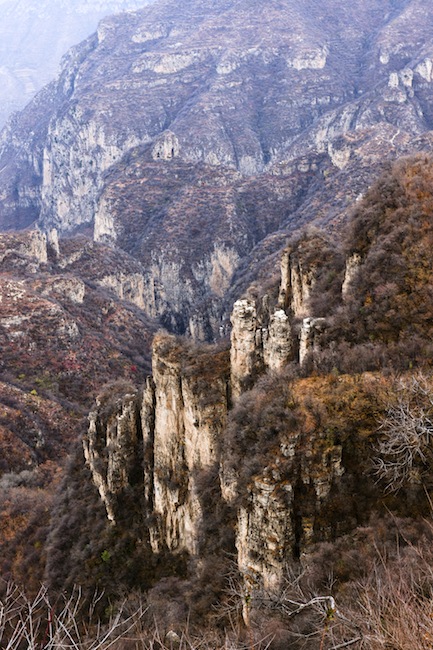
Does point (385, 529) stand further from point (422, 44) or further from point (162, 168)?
point (422, 44)

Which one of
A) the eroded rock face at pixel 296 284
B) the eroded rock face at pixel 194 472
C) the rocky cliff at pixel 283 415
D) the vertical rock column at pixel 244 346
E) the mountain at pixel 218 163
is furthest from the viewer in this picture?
the mountain at pixel 218 163

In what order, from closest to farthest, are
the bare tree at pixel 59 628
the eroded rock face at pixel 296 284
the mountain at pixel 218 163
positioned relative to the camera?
the bare tree at pixel 59 628 < the eroded rock face at pixel 296 284 < the mountain at pixel 218 163

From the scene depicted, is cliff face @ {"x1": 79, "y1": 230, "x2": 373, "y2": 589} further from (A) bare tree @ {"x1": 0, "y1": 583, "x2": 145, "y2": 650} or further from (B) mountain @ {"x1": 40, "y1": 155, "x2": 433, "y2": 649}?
(A) bare tree @ {"x1": 0, "y1": 583, "x2": 145, "y2": 650}

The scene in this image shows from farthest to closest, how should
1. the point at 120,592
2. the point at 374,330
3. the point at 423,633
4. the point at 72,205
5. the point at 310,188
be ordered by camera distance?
the point at 72,205 < the point at 310,188 < the point at 120,592 < the point at 374,330 < the point at 423,633

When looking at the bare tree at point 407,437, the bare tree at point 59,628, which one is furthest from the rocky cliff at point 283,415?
the bare tree at point 59,628

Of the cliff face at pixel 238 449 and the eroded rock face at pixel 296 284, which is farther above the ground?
the eroded rock face at pixel 296 284

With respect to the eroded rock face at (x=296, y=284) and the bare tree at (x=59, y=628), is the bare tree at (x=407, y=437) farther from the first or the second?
the eroded rock face at (x=296, y=284)

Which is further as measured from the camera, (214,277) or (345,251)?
(214,277)

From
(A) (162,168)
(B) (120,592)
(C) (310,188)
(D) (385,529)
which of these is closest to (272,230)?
(C) (310,188)
